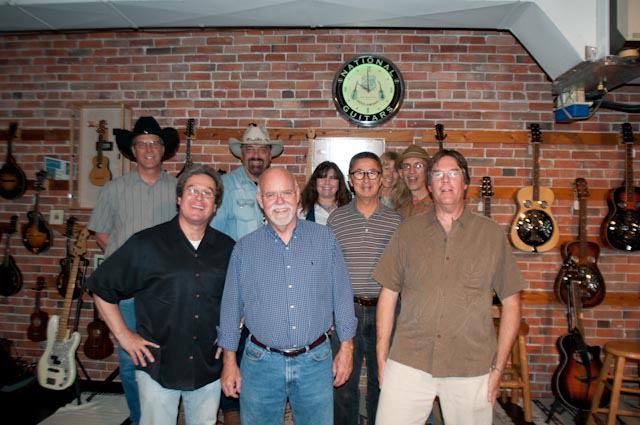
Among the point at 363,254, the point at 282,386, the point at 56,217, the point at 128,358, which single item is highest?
the point at 56,217

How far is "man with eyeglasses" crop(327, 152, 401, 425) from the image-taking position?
7.48ft

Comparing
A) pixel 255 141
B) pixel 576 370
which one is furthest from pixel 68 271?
pixel 576 370

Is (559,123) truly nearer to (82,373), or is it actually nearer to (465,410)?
(465,410)

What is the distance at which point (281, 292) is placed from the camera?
1.76m

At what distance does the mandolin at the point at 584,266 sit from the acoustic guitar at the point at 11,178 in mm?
4895

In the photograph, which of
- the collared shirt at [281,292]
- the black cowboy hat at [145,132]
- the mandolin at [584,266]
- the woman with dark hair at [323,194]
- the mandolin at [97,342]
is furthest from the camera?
the mandolin at [97,342]

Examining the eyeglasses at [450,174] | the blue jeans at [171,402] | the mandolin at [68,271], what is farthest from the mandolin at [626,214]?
the mandolin at [68,271]

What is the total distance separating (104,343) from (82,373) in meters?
0.49

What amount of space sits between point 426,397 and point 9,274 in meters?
3.83

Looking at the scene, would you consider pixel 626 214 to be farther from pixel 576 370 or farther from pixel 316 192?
pixel 316 192

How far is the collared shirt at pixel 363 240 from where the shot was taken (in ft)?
7.46

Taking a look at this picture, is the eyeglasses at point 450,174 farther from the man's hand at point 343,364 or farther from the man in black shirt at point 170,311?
the man in black shirt at point 170,311

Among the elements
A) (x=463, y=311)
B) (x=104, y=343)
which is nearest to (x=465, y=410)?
(x=463, y=311)

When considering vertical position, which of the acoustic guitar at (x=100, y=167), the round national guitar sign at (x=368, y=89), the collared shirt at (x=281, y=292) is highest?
the round national guitar sign at (x=368, y=89)
